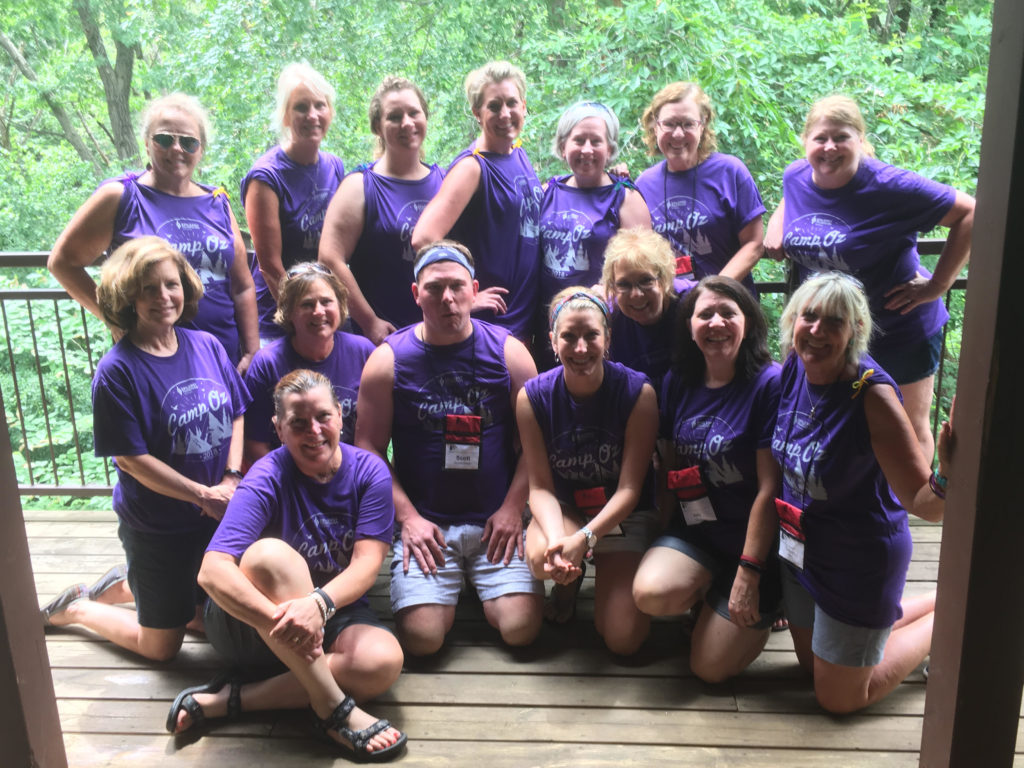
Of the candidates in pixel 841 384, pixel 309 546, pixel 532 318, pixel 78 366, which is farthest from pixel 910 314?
pixel 78 366

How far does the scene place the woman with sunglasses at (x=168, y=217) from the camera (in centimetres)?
270

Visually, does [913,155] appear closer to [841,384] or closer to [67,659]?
[841,384]

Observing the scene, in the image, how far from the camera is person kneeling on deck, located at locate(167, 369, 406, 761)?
214 centimetres

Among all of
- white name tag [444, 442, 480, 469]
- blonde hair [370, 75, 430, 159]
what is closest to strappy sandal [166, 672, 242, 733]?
white name tag [444, 442, 480, 469]

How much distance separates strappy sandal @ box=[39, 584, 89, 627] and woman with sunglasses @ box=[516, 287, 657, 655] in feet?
5.11

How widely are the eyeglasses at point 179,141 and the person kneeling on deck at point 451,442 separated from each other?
84cm

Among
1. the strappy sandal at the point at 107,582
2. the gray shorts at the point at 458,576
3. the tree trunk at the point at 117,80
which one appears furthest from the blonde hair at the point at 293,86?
the tree trunk at the point at 117,80

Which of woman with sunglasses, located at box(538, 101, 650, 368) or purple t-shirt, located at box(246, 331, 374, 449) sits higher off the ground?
woman with sunglasses, located at box(538, 101, 650, 368)

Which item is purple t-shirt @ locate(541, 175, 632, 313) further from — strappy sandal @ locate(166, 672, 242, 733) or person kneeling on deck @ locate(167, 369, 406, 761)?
strappy sandal @ locate(166, 672, 242, 733)

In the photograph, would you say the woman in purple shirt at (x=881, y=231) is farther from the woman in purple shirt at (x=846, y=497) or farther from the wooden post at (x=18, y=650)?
the wooden post at (x=18, y=650)

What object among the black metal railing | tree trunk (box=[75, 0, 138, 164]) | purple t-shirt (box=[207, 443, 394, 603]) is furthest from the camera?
tree trunk (box=[75, 0, 138, 164])

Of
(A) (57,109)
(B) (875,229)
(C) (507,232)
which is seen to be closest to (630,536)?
(C) (507,232)

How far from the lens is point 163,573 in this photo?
2518 mm

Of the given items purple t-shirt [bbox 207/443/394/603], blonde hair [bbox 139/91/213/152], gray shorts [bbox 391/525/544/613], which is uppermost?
blonde hair [bbox 139/91/213/152]
